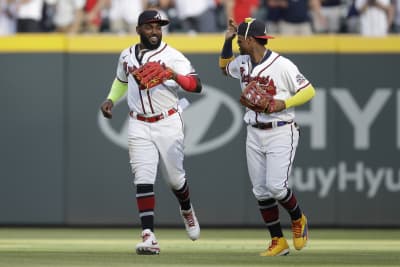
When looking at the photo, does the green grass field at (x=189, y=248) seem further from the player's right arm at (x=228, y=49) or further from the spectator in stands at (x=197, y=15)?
the spectator in stands at (x=197, y=15)

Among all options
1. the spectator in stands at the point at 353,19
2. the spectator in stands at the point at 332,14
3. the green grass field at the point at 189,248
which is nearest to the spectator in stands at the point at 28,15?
the green grass field at the point at 189,248

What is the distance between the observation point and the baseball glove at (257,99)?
10.2 metres

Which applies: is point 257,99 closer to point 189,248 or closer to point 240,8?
point 189,248

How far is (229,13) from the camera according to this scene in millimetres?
16406

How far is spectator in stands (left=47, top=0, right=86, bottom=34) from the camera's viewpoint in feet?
53.8

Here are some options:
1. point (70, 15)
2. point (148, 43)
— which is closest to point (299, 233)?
point (148, 43)

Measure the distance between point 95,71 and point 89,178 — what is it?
133 cm

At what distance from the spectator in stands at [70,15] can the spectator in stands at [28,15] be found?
0.38m

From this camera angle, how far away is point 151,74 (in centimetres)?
1041

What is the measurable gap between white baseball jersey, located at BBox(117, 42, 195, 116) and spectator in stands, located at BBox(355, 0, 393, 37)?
5.68 meters

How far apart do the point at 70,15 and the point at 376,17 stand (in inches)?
162

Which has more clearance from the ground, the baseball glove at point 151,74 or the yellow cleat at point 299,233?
the baseball glove at point 151,74

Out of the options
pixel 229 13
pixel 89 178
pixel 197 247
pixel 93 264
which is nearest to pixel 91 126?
pixel 89 178

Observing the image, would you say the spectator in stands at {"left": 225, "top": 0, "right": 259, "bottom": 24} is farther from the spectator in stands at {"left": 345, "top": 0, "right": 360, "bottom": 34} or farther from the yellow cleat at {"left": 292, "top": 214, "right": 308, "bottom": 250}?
the yellow cleat at {"left": 292, "top": 214, "right": 308, "bottom": 250}
